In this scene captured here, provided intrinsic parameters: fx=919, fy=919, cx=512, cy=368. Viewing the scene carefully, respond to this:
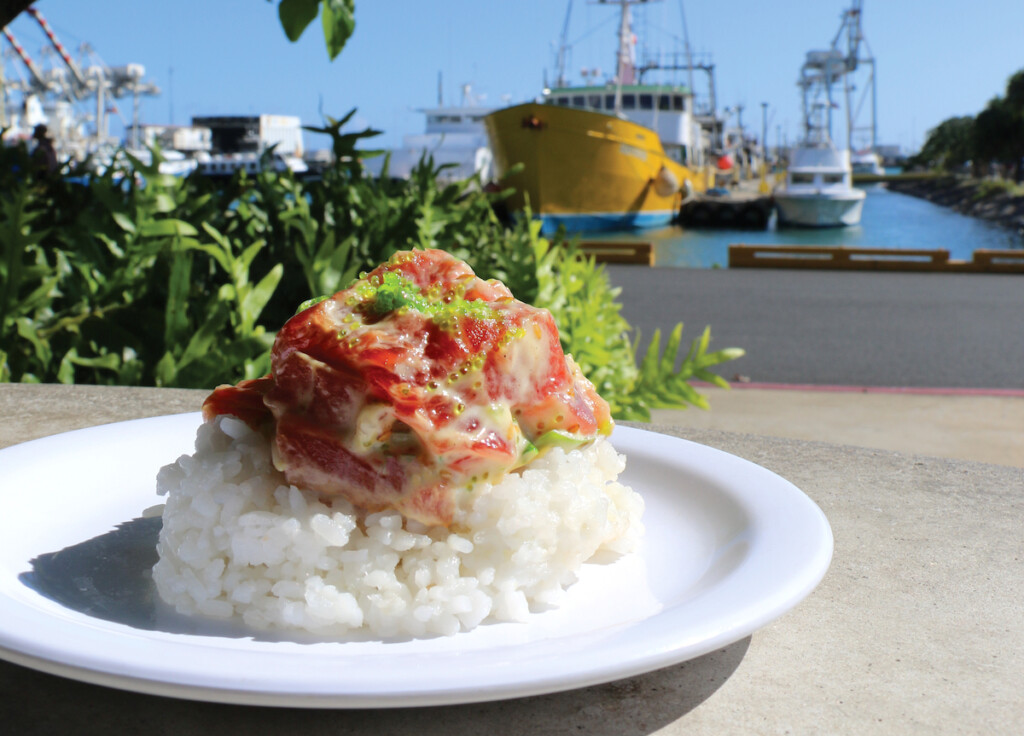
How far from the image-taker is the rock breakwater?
178 feet

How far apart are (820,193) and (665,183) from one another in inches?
435

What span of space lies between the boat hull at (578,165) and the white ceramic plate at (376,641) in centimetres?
2504

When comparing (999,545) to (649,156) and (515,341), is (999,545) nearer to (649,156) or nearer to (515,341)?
(515,341)

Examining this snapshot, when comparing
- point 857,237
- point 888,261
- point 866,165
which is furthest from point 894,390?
point 866,165

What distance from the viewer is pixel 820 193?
44.7 metres

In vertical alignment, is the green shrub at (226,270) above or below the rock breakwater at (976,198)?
below

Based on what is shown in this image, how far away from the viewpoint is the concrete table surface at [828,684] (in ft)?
3.25

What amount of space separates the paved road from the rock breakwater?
38.8 metres

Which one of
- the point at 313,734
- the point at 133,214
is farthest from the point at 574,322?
the point at 313,734

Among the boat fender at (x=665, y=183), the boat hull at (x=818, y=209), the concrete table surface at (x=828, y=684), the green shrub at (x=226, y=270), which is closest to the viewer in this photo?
the concrete table surface at (x=828, y=684)

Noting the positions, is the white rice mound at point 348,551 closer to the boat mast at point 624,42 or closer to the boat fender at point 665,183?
the boat fender at point 665,183

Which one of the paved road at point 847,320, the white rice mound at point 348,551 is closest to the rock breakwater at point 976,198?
the paved road at point 847,320

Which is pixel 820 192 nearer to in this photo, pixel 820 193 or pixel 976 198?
pixel 820 193

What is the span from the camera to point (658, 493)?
62.1 inches
